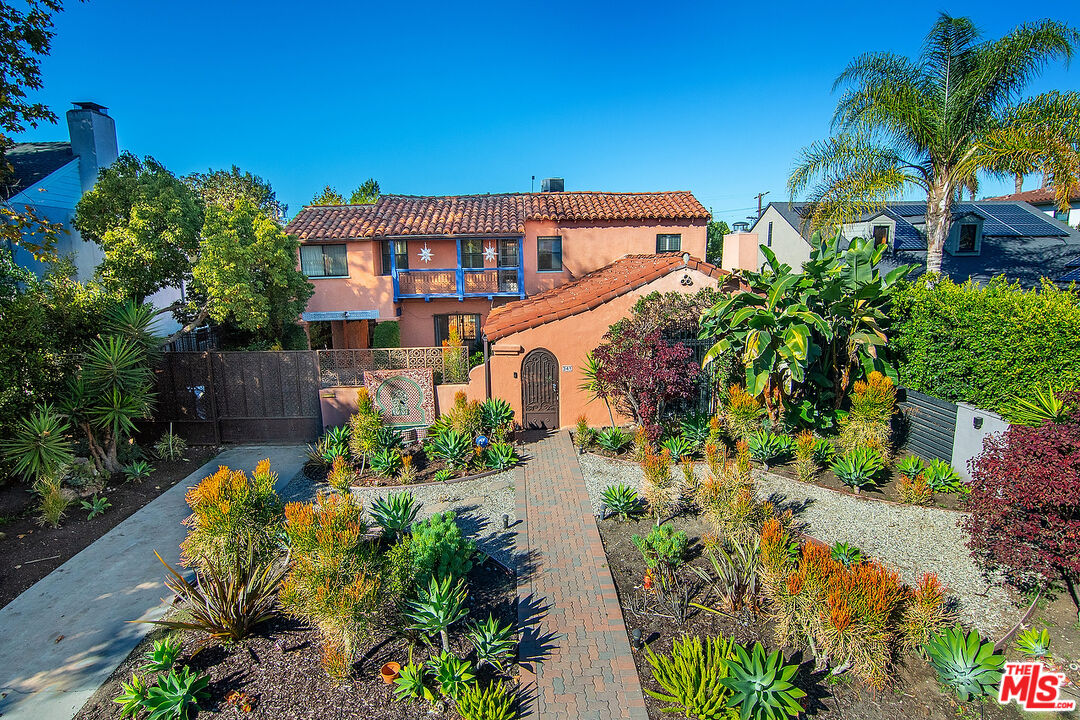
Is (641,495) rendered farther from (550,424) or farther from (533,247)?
(533,247)

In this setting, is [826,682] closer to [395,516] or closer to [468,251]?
[395,516]

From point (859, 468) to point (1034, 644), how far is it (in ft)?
13.3

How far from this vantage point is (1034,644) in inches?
223

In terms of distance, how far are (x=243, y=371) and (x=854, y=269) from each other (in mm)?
14152

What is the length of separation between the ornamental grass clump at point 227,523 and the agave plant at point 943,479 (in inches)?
405

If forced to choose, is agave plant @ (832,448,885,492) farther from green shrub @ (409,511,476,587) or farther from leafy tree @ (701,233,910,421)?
green shrub @ (409,511,476,587)

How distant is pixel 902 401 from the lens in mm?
11336

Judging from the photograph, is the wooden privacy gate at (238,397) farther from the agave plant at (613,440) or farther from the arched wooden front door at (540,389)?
the agave plant at (613,440)

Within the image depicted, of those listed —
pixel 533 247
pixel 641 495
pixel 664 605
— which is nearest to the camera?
pixel 664 605

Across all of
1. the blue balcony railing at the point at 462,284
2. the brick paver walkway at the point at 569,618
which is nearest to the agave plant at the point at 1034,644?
the brick paver walkway at the point at 569,618

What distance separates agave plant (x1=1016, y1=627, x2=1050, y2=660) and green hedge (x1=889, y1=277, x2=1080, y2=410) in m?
4.43

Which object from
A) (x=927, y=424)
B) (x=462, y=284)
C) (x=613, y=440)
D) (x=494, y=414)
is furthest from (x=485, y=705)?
(x=462, y=284)

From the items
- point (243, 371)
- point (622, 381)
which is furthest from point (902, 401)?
point (243, 371)

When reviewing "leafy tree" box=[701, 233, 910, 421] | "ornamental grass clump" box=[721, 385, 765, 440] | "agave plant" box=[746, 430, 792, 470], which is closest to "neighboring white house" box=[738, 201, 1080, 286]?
"leafy tree" box=[701, 233, 910, 421]
